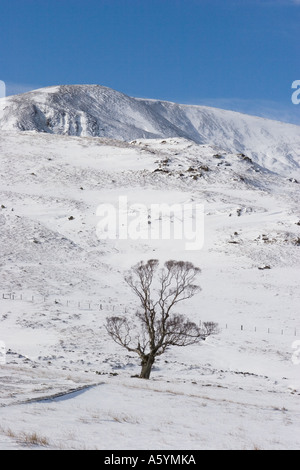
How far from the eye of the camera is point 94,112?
555ft

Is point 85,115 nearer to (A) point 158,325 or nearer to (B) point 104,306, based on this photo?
(B) point 104,306

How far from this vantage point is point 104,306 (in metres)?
41.6

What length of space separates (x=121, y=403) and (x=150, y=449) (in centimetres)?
551

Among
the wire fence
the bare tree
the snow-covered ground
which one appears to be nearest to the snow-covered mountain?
the snow-covered ground

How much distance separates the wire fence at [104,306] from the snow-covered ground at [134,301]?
17 cm

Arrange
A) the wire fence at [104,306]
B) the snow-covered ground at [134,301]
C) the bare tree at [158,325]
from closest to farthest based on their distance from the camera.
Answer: the snow-covered ground at [134,301] < the bare tree at [158,325] < the wire fence at [104,306]

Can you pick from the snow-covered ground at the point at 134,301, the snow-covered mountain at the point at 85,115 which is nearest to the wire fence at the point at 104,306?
the snow-covered ground at the point at 134,301

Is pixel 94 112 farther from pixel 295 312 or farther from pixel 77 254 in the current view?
pixel 295 312

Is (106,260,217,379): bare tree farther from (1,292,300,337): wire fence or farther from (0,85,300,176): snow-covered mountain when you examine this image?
(0,85,300,176): snow-covered mountain

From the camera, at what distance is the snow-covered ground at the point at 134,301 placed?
1174 cm

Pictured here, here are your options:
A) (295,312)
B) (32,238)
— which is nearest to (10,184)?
(32,238)

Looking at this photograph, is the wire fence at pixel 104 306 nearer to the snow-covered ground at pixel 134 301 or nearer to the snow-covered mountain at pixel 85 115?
the snow-covered ground at pixel 134 301

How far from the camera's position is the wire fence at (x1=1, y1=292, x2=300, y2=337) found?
124 feet

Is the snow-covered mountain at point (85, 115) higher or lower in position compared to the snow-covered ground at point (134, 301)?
higher
